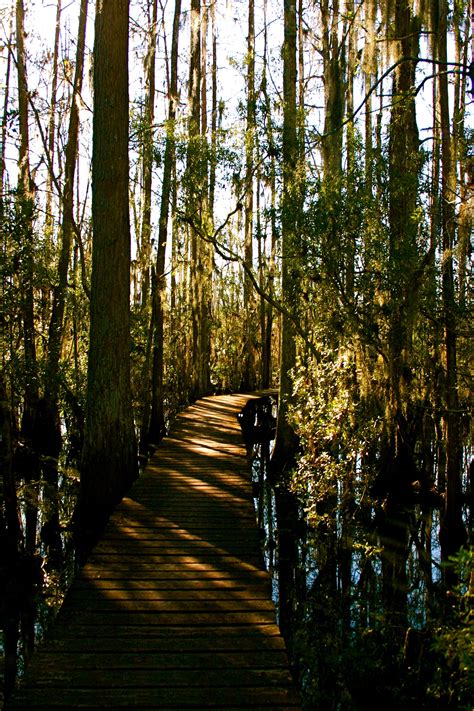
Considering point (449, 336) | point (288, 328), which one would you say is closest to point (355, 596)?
point (449, 336)

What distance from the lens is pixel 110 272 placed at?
21.5 ft

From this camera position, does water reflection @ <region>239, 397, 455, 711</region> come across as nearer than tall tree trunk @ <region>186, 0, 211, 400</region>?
Yes

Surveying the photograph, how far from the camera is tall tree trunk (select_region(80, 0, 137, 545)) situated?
21.0 feet

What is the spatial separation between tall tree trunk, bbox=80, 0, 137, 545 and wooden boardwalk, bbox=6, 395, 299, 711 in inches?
25.8

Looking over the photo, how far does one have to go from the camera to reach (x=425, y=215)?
6.75 meters

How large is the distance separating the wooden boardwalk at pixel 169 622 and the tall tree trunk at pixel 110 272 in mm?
655

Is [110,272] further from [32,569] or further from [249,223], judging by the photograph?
[249,223]

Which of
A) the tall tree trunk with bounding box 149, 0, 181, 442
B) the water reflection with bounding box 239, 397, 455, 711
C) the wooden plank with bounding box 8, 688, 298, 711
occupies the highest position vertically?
the tall tree trunk with bounding box 149, 0, 181, 442

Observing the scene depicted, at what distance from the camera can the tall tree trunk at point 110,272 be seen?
641 centimetres

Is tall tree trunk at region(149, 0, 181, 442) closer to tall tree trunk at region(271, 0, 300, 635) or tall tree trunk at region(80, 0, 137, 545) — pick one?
tall tree trunk at region(271, 0, 300, 635)

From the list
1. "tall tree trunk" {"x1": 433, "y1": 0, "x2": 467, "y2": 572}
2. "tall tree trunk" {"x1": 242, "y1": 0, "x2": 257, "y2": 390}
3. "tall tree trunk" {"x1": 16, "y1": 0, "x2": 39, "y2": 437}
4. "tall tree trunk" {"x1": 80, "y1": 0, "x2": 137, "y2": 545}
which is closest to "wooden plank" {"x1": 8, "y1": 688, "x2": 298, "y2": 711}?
"tall tree trunk" {"x1": 80, "y1": 0, "x2": 137, "y2": 545}

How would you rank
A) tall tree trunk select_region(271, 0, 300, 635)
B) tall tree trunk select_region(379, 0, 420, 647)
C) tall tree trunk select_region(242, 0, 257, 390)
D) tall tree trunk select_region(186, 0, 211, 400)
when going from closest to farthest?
tall tree trunk select_region(271, 0, 300, 635) < tall tree trunk select_region(379, 0, 420, 647) < tall tree trunk select_region(242, 0, 257, 390) < tall tree trunk select_region(186, 0, 211, 400)

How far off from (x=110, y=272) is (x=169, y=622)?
12.9 ft

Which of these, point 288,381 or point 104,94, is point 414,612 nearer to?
point 288,381
